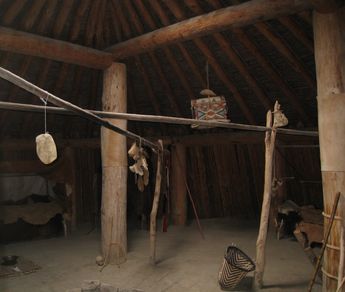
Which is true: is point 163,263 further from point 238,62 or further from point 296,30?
point 296,30

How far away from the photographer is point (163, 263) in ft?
16.1

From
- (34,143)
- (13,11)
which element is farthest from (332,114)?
(34,143)

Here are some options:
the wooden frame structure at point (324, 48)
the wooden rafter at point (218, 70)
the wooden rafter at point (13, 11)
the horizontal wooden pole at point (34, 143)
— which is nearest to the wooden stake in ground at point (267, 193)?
the wooden frame structure at point (324, 48)

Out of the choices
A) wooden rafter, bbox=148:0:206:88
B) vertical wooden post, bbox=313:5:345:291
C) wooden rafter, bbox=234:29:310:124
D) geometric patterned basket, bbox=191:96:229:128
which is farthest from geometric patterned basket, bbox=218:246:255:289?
wooden rafter, bbox=148:0:206:88

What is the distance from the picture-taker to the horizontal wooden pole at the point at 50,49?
4074 millimetres

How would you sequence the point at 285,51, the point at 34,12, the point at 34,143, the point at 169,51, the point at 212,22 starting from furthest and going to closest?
the point at 34,143, the point at 169,51, the point at 285,51, the point at 34,12, the point at 212,22

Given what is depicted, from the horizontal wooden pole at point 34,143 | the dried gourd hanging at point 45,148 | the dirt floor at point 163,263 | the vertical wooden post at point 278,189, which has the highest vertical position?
the horizontal wooden pole at point 34,143

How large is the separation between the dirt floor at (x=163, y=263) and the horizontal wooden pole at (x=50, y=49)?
9.42ft

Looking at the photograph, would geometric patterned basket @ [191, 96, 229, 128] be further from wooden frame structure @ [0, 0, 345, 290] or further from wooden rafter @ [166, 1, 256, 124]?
wooden frame structure @ [0, 0, 345, 290]

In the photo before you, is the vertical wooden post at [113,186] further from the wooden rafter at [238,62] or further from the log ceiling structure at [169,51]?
the wooden rafter at [238,62]

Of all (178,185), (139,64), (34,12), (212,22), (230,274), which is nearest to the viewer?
(230,274)

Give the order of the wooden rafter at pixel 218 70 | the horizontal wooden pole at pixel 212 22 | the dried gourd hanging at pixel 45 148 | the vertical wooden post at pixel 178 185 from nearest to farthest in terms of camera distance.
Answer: the dried gourd hanging at pixel 45 148
the horizontal wooden pole at pixel 212 22
the wooden rafter at pixel 218 70
the vertical wooden post at pixel 178 185

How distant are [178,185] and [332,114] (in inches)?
180

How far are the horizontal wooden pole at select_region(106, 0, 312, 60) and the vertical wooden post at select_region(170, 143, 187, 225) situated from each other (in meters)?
2.93
